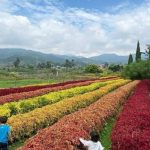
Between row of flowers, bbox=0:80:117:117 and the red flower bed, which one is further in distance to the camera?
row of flowers, bbox=0:80:117:117

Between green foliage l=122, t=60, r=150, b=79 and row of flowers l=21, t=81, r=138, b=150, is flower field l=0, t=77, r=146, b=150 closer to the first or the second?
row of flowers l=21, t=81, r=138, b=150

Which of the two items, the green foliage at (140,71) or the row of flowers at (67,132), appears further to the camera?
Result: the green foliage at (140,71)

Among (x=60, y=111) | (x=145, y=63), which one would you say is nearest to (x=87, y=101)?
(x=60, y=111)

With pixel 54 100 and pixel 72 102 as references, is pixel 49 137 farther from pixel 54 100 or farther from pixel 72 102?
pixel 54 100

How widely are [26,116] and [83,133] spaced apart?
15.9 ft

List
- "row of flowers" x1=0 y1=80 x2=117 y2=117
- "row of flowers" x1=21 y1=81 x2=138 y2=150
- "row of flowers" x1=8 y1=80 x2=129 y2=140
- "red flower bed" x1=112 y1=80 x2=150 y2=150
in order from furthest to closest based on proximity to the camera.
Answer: "row of flowers" x1=0 y1=80 x2=117 y2=117, "row of flowers" x1=8 y1=80 x2=129 y2=140, "red flower bed" x1=112 y1=80 x2=150 y2=150, "row of flowers" x1=21 y1=81 x2=138 y2=150

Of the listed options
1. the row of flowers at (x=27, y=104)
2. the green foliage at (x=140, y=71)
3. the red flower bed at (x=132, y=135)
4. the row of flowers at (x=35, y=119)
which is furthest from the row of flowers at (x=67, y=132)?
the green foliage at (x=140, y=71)

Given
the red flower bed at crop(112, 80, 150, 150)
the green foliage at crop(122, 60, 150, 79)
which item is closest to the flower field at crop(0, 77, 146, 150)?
the red flower bed at crop(112, 80, 150, 150)

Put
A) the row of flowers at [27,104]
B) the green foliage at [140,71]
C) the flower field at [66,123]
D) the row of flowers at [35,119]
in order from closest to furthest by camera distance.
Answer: the flower field at [66,123]
the row of flowers at [35,119]
the row of flowers at [27,104]
the green foliage at [140,71]

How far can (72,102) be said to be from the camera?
24.5 m

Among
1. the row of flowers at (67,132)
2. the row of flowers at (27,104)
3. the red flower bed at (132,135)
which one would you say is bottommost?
the row of flowers at (27,104)

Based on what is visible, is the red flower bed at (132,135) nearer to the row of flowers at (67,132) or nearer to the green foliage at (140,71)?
the row of flowers at (67,132)

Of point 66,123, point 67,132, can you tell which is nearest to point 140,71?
point 66,123

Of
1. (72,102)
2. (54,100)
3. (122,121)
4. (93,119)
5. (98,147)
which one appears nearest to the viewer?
(98,147)
